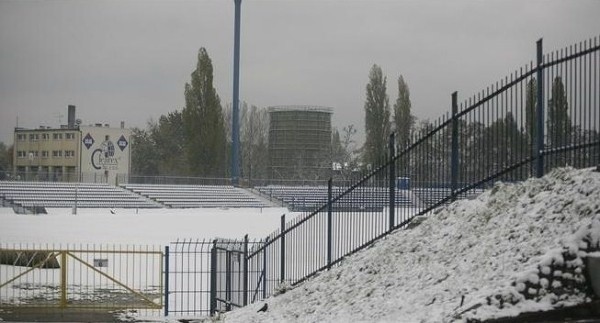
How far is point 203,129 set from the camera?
230ft

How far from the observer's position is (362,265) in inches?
459

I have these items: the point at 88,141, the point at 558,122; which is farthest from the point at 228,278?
the point at 88,141

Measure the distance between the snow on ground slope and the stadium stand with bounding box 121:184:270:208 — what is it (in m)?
37.4

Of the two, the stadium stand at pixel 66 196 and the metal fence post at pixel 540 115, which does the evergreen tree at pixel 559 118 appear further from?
the stadium stand at pixel 66 196

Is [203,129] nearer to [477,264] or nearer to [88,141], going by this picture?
Result: [88,141]

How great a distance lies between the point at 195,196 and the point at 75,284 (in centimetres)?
2901

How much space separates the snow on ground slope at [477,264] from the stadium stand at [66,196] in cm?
3275

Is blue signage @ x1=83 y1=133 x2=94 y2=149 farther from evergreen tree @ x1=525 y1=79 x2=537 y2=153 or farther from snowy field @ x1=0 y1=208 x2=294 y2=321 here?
evergreen tree @ x1=525 y1=79 x2=537 y2=153

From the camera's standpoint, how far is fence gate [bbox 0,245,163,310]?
18297 millimetres

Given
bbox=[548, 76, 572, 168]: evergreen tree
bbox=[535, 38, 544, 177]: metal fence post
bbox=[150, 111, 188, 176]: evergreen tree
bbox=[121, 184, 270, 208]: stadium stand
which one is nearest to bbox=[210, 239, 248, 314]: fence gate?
bbox=[535, 38, 544, 177]: metal fence post

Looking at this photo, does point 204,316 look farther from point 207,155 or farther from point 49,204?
point 207,155

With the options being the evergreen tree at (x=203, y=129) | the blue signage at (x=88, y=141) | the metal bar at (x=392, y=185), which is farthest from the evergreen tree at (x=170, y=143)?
the metal bar at (x=392, y=185)

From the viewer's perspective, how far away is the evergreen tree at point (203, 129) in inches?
2766

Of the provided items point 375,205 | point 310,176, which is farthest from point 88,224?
Result: point 310,176
